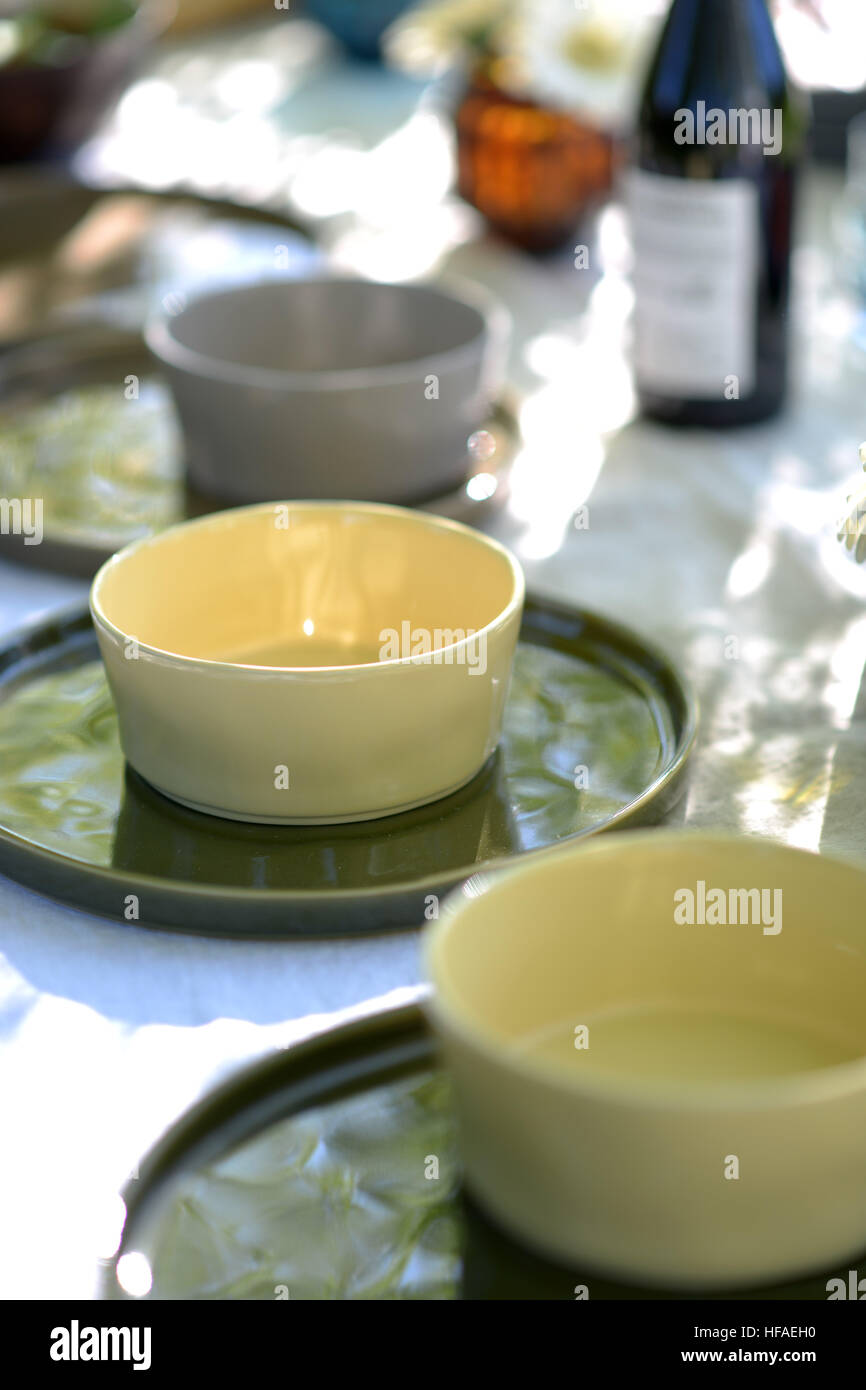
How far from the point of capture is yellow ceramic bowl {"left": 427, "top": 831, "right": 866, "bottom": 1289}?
0.28m

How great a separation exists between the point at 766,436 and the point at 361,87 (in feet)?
2.56

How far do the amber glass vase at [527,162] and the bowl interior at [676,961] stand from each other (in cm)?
73

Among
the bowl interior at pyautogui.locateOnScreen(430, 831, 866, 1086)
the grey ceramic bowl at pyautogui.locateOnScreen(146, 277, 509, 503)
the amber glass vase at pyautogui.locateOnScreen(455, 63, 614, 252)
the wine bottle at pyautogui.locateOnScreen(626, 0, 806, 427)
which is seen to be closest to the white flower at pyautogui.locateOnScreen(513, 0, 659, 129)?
the amber glass vase at pyautogui.locateOnScreen(455, 63, 614, 252)

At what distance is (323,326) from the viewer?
774 millimetres

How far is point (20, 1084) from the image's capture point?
15.3 inches

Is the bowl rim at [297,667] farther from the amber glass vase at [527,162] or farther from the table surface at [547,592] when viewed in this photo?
the amber glass vase at [527,162]

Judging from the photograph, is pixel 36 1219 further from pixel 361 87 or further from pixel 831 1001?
pixel 361 87

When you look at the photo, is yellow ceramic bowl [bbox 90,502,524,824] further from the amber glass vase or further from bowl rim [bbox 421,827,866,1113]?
the amber glass vase

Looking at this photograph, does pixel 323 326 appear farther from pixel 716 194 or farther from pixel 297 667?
pixel 297 667

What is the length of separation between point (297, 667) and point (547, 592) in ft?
0.53

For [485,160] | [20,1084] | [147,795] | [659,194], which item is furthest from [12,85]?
[20,1084]

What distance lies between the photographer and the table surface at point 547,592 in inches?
15.0

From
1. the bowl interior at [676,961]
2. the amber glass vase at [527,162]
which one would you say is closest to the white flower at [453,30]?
the amber glass vase at [527,162]

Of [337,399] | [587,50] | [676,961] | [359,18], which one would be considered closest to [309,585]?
[337,399]
